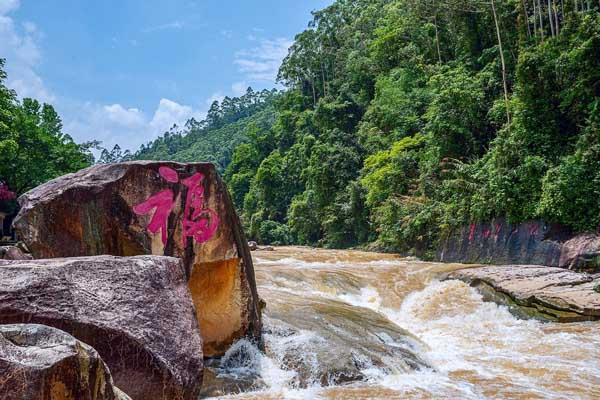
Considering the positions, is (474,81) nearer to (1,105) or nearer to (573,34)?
(573,34)

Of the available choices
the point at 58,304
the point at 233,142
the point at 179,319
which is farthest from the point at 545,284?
the point at 233,142

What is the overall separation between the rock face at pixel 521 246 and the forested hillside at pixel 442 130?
1.14 ft

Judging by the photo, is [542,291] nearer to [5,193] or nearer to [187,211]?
[187,211]

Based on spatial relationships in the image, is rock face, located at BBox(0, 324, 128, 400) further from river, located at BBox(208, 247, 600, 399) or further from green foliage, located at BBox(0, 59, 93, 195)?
green foliage, located at BBox(0, 59, 93, 195)

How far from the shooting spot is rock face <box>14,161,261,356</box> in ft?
15.5

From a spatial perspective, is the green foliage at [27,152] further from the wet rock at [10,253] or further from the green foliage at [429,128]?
the green foliage at [429,128]

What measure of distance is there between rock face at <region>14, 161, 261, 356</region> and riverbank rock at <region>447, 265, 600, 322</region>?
5.37m

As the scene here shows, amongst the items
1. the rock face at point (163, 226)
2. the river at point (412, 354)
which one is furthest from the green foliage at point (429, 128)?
the rock face at point (163, 226)

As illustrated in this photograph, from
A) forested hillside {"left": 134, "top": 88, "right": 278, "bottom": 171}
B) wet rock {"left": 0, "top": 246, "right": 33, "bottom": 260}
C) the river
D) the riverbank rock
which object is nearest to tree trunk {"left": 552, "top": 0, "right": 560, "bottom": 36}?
the riverbank rock

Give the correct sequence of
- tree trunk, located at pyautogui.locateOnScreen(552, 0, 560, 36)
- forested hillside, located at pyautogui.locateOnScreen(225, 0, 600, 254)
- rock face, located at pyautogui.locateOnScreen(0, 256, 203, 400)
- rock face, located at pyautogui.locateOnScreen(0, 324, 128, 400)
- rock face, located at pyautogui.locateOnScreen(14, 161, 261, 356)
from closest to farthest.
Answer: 1. rock face, located at pyautogui.locateOnScreen(0, 324, 128, 400)
2. rock face, located at pyautogui.locateOnScreen(0, 256, 203, 400)
3. rock face, located at pyautogui.locateOnScreen(14, 161, 261, 356)
4. forested hillside, located at pyautogui.locateOnScreen(225, 0, 600, 254)
5. tree trunk, located at pyautogui.locateOnScreen(552, 0, 560, 36)

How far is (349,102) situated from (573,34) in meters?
21.6

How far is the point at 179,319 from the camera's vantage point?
11.9ft

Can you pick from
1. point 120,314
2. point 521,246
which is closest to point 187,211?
point 120,314

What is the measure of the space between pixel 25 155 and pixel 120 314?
2405cm
